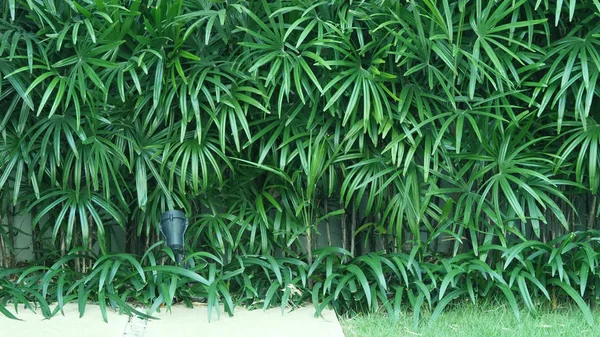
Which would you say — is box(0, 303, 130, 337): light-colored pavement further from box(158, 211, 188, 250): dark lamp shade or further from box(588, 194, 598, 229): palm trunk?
box(588, 194, 598, 229): palm trunk

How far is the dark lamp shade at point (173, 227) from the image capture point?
3227 millimetres

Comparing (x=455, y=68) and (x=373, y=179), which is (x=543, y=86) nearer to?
Result: (x=455, y=68)

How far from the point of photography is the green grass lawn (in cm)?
299

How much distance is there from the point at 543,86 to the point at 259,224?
1.34m

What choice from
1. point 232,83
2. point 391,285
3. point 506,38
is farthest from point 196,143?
point 506,38

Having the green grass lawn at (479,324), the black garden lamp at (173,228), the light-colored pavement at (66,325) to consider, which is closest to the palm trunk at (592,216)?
the green grass lawn at (479,324)

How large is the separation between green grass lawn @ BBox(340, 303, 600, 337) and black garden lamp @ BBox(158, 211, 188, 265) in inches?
30.5

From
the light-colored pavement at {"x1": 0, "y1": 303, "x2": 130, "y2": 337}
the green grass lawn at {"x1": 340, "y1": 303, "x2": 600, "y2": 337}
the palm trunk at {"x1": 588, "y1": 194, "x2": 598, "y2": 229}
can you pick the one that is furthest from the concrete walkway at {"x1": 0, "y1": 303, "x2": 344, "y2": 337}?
the palm trunk at {"x1": 588, "y1": 194, "x2": 598, "y2": 229}

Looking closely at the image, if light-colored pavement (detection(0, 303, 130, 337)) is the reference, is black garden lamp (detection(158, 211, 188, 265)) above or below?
above

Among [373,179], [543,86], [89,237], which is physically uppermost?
[543,86]

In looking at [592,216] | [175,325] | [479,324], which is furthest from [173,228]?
[592,216]

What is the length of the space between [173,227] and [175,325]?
0.42 meters

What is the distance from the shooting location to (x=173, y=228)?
3.22 m

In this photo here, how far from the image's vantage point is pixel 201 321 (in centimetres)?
310
